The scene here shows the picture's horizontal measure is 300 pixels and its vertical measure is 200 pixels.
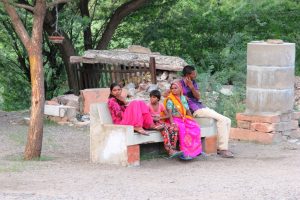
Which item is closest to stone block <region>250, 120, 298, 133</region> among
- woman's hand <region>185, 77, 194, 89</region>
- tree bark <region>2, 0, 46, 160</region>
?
woman's hand <region>185, 77, 194, 89</region>

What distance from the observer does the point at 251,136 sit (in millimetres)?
12188

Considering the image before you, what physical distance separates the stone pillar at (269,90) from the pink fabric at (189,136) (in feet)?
7.49

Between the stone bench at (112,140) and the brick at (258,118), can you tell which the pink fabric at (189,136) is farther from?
the brick at (258,118)

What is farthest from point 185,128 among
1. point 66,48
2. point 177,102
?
point 66,48

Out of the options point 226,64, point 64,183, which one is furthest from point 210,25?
point 64,183

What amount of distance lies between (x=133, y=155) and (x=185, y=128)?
98 cm

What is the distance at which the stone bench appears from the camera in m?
9.35

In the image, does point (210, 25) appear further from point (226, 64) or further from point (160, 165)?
point (160, 165)

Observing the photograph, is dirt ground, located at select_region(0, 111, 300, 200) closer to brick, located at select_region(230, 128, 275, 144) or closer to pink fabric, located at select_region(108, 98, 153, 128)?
brick, located at select_region(230, 128, 275, 144)

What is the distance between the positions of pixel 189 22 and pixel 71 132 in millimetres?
8235

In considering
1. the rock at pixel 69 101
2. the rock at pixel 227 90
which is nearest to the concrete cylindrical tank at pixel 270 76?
the rock at pixel 227 90

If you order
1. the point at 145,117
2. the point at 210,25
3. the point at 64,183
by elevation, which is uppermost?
the point at 210,25

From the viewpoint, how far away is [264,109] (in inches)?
475

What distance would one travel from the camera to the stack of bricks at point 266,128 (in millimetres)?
11961
